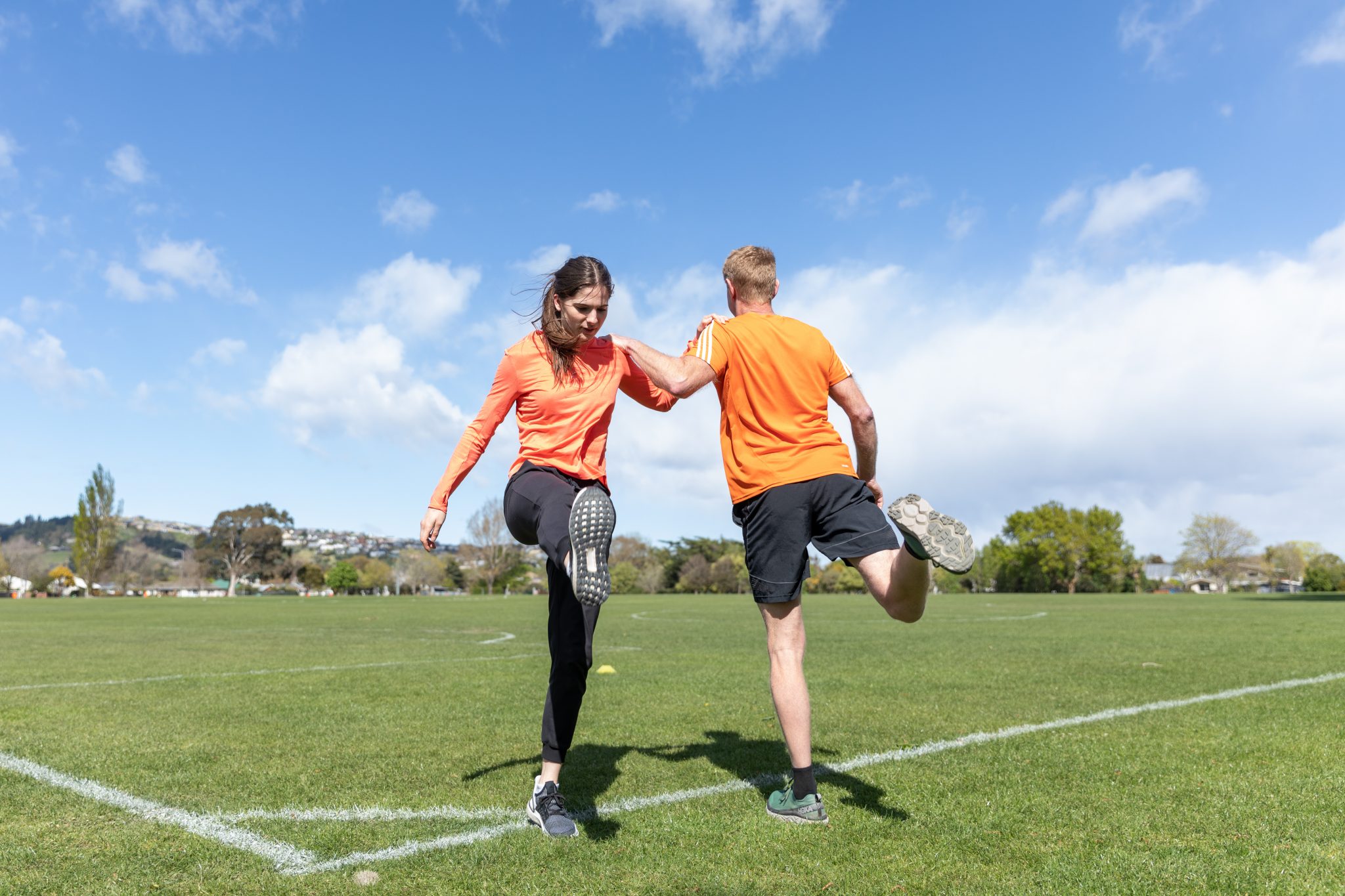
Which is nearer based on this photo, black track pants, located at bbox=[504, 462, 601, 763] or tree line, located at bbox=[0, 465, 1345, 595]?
black track pants, located at bbox=[504, 462, 601, 763]

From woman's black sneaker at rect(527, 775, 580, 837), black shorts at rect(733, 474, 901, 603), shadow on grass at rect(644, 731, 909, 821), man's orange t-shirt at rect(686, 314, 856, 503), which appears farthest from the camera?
shadow on grass at rect(644, 731, 909, 821)

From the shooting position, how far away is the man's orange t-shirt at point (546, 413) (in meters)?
3.76

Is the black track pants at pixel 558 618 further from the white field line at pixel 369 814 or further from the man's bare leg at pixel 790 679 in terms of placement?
the man's bare leg at pixel 790 679

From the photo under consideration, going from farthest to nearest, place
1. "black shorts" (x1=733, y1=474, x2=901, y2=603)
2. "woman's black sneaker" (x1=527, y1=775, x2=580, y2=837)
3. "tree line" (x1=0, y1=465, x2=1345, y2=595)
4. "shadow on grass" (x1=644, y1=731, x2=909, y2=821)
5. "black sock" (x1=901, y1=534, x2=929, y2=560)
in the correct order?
"tree line" (x1=0, y1=465, x2=1345, y2=595)
"shadow on grass" (x1=644, y1=731, x2=909, y2=821)
"black shorts" (x1=733, y1=474, x2=901, y2=603)
"woman's black sneaker" (x1=527, y1=775, x2=580, y2=837)
"black sock" (x1=901, y1=534, x2=929, y2=560)

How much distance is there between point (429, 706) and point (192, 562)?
11148cm

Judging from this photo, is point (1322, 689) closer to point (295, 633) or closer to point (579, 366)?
point (579, 366)

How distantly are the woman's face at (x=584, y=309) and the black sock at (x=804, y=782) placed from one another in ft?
6.53

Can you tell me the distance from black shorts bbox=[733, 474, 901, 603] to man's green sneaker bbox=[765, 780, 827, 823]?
32.0 inches

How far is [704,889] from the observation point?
2836 mm

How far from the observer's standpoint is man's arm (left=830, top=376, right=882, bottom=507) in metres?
3.91

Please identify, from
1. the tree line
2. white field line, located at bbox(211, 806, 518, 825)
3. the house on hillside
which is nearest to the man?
white field line, located at bbox(211, 806, 518, 825)

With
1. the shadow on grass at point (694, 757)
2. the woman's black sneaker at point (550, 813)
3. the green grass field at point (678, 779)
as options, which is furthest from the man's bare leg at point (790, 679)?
the woman's black sneaker at point (550, 813)

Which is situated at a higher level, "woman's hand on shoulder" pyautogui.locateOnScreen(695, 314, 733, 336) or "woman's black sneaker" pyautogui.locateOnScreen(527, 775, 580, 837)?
"woman's hand on shoulder" pyautogui.locateOnScreen(695, 314, 733, 336)

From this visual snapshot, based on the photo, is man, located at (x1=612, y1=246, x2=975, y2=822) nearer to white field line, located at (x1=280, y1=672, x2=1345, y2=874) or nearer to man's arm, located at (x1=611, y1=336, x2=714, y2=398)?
man's arm, located at (x1=611, y1=336, x2=714, y2=398)
